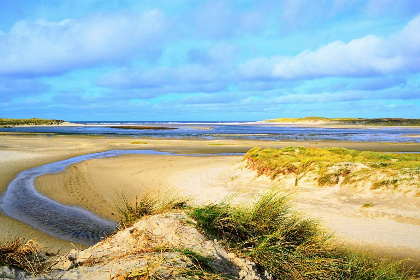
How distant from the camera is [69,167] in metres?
17.2

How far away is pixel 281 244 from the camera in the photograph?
13.8ft

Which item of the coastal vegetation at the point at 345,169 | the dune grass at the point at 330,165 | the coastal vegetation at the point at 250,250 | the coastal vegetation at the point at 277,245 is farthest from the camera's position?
the dune grass at the point at 330,165

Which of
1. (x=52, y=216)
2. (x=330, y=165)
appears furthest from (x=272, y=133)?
(x=52, y=216)

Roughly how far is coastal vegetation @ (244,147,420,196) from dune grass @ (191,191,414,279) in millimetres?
5879

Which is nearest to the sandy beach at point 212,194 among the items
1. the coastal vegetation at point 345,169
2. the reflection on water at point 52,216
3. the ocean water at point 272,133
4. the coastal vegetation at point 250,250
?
the reflection on water at point 52,216

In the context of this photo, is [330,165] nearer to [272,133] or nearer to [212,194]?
[212,194]

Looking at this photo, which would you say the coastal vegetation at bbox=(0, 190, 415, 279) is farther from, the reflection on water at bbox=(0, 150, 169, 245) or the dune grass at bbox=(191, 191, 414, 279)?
the reflection on water at bbox=(0, 150, 169, 245)

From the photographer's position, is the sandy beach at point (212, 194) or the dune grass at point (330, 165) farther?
the dune grass at point (330, 165)

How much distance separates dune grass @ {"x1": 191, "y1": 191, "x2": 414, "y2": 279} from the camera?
382cm

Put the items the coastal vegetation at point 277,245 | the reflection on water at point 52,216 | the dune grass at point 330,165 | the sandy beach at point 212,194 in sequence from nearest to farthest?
1. the coastal vegetation at point 277,245
2. the sandy beach at point 212,194
3. the reflection on water at point 52,216
4. the dune grass at point 330,165

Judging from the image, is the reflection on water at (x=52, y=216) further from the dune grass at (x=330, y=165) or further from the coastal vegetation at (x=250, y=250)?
the dune grass at (x=330, y=165)

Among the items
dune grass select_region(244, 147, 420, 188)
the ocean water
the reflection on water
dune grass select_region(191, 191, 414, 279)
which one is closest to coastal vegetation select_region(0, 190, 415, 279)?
dune grass select_region(191, 191, 414, 279)

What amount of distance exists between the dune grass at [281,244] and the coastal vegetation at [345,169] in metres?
5.88

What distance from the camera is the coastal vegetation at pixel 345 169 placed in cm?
952
